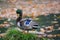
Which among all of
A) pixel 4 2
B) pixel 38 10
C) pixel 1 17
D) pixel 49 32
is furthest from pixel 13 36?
pixel 4 2

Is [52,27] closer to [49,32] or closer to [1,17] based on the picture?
[49,32]

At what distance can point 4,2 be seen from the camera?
558 inches

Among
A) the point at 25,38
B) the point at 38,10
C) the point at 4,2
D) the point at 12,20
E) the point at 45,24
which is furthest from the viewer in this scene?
the point at 4,2

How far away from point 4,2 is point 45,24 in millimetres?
4501

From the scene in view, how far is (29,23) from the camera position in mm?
9320

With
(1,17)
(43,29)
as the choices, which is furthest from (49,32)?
(1,17)

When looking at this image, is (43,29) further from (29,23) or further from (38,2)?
(38,2)

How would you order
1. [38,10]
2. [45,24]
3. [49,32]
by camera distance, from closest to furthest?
[49,32], [45,24], [38,10]

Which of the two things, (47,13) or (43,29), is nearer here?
(43,29)

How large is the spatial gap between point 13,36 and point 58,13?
4680 millimetres

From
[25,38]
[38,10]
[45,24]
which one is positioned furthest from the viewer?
[38,10]

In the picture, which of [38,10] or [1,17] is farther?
[38,10]

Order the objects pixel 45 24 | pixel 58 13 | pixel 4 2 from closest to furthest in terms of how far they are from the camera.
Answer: pixel 45 24 < pixel 58 13 < pixel 4 2

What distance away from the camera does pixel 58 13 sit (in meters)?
12.0
